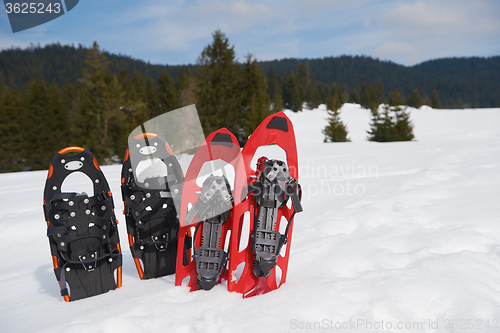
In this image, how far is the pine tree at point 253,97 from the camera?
20.7 meters

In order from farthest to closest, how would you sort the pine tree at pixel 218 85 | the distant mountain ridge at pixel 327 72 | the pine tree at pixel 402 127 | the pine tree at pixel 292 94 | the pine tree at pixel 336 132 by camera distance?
the distant mountain ridge at pixel 327 72 < the pine tree at pixel 292 94 < the pine tree at pixel 336 132 < the pine tree at pixel 402 127 < the pine tree at pixel 218 85

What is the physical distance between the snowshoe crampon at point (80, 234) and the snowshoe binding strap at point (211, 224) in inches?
Result: 28.8

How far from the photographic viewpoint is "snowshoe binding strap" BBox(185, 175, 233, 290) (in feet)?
7.55

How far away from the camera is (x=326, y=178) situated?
6.73 m

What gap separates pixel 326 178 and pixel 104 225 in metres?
5.08

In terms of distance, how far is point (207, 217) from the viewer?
2.34 m

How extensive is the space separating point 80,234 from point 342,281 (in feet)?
6.65

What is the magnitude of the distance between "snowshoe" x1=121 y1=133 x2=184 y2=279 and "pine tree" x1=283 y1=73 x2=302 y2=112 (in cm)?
5408

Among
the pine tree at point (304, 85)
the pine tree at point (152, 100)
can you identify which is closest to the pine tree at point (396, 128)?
the pine tree at point (152, 100)
